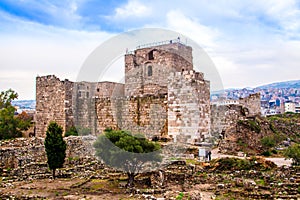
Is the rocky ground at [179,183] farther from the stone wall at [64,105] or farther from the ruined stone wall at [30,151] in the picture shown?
the stone wall at [64,105]

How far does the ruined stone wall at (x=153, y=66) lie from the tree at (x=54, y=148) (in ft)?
27.8

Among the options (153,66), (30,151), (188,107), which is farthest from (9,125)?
(188,107)

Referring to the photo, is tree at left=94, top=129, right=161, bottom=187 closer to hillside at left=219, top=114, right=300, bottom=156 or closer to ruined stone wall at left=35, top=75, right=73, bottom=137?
hillside at left=219, top=114, right=300, bottom=156

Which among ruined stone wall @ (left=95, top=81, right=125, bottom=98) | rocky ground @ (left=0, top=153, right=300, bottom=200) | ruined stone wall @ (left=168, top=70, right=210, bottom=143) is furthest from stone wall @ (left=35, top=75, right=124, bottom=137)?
rocky ground @ (left=0, top=153, right=300, bottom=200)

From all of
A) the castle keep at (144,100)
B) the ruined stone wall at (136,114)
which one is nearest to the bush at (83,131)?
the castle keep at (144,100)

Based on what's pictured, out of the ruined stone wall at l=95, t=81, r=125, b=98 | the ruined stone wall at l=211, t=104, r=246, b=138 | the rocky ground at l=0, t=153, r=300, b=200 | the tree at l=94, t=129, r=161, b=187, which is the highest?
the ruined stone wall at l=95, t=81, r=125, b=98

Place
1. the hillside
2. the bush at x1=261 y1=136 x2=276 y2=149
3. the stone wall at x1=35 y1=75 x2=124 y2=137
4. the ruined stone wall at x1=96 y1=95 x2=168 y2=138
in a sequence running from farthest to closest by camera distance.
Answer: the stone wall at x1=35 y1=75 x2=124 y2=137 < the bush at x1=261 y1=136 x2=276 y2=149 < the hillside < the ruined stone wall at x1=96 y1=95 x2=168 y2=138

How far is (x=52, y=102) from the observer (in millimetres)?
22484

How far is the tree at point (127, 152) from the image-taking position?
1128 centimetres

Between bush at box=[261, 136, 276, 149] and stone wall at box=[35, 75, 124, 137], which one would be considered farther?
stone wall at box=[35, 75, 124, 137]

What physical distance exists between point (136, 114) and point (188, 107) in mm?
4295

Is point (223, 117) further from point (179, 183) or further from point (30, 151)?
point (30, 151)

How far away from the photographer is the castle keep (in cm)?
1540

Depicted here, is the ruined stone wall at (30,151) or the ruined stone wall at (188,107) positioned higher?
the ruined stone wall at (188,107)
